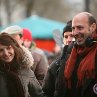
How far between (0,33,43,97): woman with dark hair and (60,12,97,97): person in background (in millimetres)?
577

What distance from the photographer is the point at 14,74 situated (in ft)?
20.0

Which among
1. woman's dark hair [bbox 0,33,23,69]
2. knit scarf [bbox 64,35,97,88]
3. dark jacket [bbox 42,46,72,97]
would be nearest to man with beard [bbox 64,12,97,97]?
knit scarf [bbox 64,35,97,88]

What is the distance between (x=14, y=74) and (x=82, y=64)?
0.87 meters

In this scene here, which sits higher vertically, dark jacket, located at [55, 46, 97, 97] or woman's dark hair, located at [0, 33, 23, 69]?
woman's dark hair, located at [0, 33, 23, 69]

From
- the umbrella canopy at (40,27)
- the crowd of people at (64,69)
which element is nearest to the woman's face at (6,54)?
the crowd of people at (64,69)

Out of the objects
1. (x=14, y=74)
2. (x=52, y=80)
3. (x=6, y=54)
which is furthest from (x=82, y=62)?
(x=6, y=54)

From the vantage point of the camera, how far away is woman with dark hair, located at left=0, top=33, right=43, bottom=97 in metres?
5.95

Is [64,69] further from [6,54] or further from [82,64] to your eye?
[6,54]

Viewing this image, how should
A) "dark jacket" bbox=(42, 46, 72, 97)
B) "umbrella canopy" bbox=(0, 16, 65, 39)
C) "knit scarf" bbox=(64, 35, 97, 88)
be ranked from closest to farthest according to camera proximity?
"knit scarf" bbox=(64, 35, 97, 88)
"dark jacket" bbox=(42, 46, 72, 97)
"umbrella canopy" bbox=(0, 16, 65, 39)

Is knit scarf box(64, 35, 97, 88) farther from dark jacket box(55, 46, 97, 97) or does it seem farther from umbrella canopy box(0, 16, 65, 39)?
umbrella canopy box(0, 16, 65, 39)

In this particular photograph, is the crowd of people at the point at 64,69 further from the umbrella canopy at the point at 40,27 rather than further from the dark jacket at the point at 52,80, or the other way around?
the umbrella canopy at the point at 40,27

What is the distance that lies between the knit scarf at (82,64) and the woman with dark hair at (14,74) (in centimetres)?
61

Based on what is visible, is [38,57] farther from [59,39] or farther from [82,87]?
[82,87]

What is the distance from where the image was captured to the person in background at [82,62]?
5.69 metres
